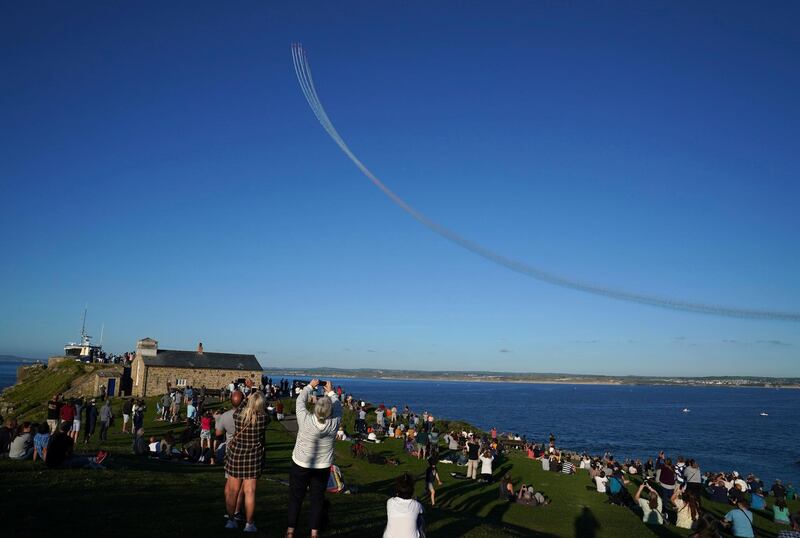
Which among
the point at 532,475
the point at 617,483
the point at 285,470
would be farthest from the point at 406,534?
the point at 532,475

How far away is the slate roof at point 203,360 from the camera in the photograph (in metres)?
47.5

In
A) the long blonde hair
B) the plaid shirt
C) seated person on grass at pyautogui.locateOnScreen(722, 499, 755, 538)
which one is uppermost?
the long blonde hair

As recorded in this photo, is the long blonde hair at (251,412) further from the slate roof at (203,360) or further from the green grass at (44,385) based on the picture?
the green grass at (44,385)

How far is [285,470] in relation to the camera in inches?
728

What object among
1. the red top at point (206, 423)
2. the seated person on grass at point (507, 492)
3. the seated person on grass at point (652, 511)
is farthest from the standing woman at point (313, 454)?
the seated person on grass at point (652, 511)

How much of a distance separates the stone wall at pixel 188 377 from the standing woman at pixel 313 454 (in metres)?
41.6

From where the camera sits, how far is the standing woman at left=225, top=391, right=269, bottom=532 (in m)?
7.66

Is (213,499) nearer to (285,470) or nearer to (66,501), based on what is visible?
(66,501)

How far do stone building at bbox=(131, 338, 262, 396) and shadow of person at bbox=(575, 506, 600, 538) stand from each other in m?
34.0

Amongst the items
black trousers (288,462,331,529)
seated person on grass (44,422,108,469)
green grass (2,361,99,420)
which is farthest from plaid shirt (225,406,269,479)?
green grass (2,361,99,420)

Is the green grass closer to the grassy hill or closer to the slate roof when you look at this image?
the slate roof

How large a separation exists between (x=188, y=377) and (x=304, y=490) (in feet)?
145

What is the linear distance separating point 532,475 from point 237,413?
1996 centimetres

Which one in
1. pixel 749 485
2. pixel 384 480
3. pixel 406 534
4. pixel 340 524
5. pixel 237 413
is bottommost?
pixel 749 485
